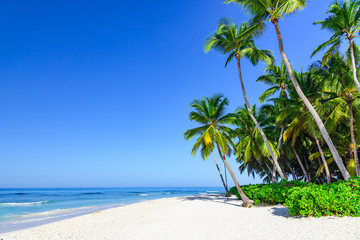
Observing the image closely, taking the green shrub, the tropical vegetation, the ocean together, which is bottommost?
the ocean

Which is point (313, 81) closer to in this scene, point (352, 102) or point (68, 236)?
point (352, 102)

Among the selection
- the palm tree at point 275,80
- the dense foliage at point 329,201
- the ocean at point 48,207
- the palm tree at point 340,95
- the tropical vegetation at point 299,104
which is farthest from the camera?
the palm tree at point 275,80

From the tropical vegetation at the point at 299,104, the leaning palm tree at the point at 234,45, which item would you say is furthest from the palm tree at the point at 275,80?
the leaning palm tree at the point at 234,45

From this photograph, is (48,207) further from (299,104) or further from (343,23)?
(343,23)

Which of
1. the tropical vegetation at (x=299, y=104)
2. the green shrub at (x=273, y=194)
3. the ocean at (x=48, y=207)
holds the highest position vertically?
the tropical vegetation at (x=299, y=104)

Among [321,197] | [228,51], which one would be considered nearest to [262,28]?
[228,51]

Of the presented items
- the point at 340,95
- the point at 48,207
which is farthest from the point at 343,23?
the point at 48,207

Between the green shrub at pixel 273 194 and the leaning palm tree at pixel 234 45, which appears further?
the leaning palm tree at pixel 234 45

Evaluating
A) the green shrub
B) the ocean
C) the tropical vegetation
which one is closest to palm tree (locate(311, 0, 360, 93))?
the tropical vegetation

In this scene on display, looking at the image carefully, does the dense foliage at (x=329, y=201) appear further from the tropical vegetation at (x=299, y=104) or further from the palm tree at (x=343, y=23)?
the palm tree at (x=343, y=23)

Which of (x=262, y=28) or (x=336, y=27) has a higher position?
(x=262, y=28)

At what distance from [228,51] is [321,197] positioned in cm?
1050

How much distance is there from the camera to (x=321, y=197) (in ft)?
23.3

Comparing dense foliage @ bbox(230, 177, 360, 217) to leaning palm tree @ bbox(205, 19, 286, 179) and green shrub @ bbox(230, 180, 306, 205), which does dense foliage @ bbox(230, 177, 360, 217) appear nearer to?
green shrub @ bbox(230, 180, 306, 205)
